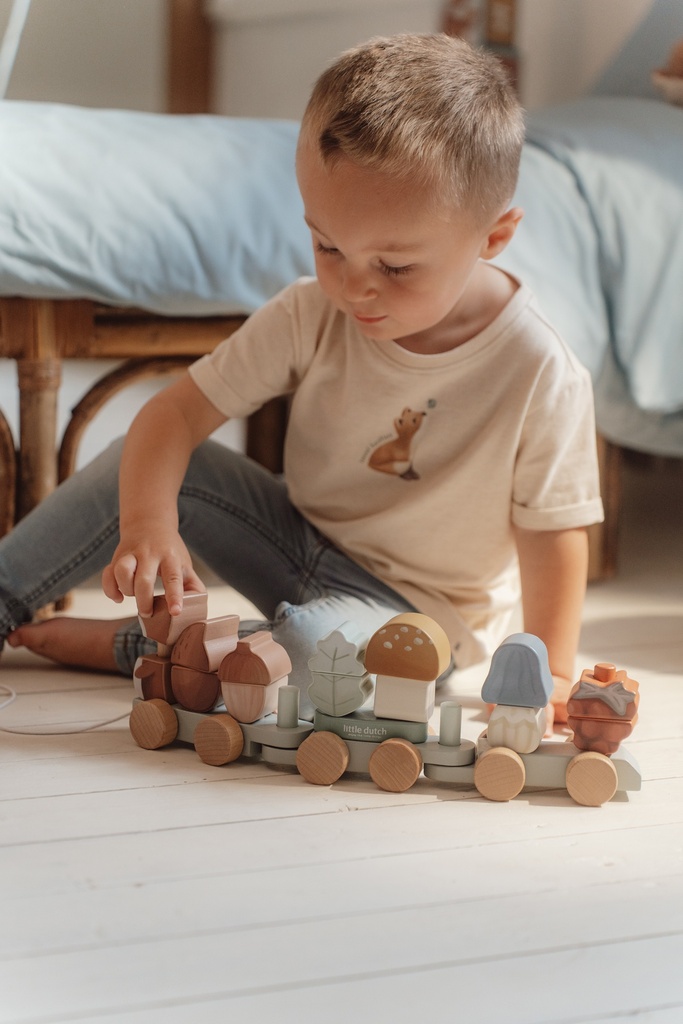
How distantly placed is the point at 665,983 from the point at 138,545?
48cm

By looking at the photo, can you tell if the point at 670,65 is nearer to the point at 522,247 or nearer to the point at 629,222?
the point at 629,222

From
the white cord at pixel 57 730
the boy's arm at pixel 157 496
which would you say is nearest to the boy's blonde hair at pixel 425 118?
the boy's arm at pixel 157 496

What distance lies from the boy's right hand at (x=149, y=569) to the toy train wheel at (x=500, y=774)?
0.82 feet

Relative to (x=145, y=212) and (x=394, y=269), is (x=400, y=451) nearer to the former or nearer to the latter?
(x=394, y=269)

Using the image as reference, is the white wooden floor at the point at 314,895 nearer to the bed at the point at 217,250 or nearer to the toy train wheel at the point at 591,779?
the toy train wheel at the point at 591,779

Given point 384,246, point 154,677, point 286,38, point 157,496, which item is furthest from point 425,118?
point 286,38

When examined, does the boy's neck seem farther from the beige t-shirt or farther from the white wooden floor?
the white wooden floor

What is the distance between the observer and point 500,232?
3.06 feet

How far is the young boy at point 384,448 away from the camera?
850 millimetres

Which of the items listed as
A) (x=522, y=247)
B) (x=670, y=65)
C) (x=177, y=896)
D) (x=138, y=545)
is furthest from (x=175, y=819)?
(x=670, y=65)

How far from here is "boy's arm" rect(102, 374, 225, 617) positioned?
2.73 feet

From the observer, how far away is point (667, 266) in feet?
4.62

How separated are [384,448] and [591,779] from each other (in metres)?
0.37

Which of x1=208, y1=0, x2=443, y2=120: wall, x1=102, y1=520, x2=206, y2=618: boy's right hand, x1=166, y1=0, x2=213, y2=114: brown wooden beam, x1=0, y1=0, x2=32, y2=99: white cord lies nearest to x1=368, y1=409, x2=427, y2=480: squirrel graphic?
x1=102, y1=520, x2=206, y2=618: boy's right hand
